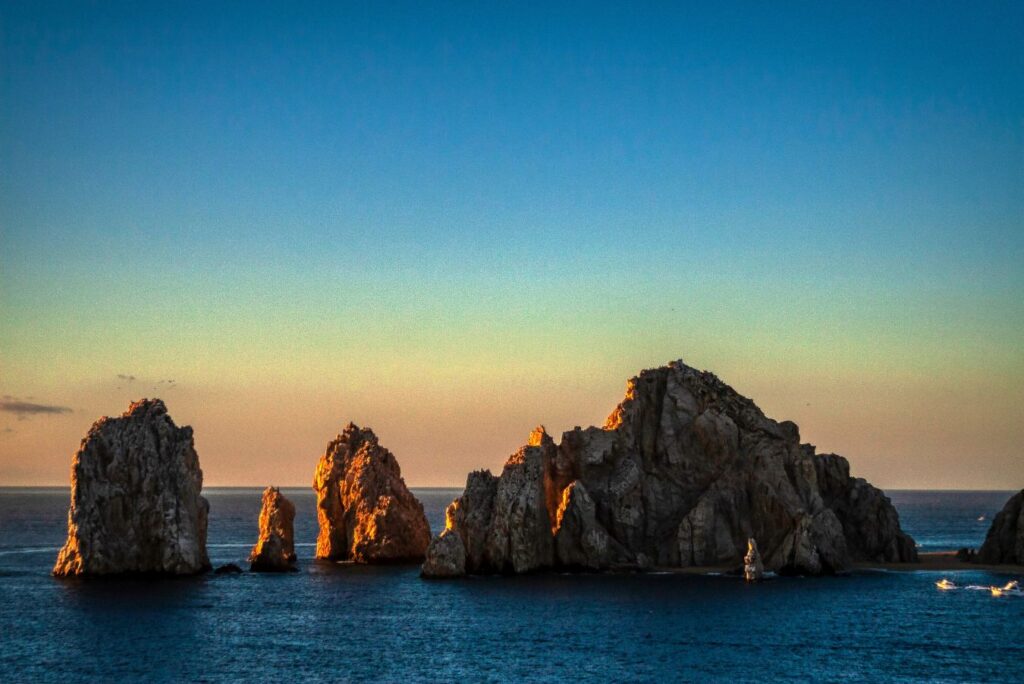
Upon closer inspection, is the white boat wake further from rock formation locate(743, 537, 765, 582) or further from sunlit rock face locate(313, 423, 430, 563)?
sunlit rock face locate(313, 423, 430, 563)

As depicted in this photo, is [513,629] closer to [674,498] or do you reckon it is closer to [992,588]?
[674,498]

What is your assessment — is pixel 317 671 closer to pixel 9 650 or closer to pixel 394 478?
pixel 9 650

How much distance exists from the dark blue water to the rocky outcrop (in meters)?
10.4

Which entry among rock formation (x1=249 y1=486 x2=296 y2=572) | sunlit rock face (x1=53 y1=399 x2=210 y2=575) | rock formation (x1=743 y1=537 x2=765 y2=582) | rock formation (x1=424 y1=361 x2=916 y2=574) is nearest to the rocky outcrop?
rock formation (x1=424 y1=361 x2=916 y2=574)

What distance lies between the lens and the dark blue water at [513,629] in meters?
86.2

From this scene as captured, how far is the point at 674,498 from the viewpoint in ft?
486

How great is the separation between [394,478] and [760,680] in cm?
8577

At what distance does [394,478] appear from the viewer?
161 meters

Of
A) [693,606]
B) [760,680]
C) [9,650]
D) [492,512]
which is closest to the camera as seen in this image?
[760,680]

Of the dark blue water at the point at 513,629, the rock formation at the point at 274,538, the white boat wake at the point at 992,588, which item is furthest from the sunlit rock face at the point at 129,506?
the white boat wake at the point at 992,588

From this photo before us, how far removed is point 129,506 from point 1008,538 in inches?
4271

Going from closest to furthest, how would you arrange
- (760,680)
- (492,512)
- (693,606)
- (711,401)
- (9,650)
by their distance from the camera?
(760,680) → (9,650) → (693,606) → (492,512) → (711,401)

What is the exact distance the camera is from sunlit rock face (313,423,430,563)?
157250 millimetres

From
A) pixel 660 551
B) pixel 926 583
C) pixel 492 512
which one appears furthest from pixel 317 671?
pixel 926 583
